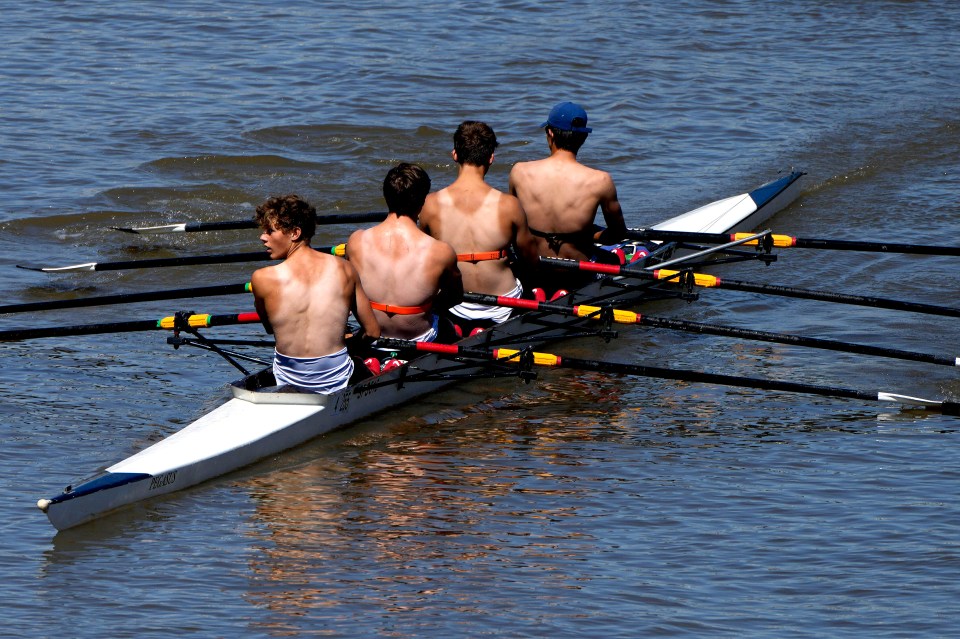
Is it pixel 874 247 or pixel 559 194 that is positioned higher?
pixel 559 194

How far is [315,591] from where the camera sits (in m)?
6.70

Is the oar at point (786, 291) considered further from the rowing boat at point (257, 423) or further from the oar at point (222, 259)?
the oar at point (222, 259)

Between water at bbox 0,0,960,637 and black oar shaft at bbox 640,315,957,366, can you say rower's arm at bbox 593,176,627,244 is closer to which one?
water at bbox 0,0,960,637

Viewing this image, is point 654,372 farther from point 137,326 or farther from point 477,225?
point 137,326

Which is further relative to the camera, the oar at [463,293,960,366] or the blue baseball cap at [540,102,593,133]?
the blue baseball cap at [540,102,593,133]

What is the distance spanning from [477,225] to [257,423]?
237 centimetres

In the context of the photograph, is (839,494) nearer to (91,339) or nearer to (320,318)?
(320,318)

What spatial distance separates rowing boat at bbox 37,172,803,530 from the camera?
7.28 metres

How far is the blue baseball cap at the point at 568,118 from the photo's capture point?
1039cm

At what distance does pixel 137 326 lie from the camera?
927cm

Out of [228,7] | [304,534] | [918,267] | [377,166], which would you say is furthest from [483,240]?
[228,7]

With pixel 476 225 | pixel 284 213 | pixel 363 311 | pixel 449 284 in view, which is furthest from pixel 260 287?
pixel 476 225

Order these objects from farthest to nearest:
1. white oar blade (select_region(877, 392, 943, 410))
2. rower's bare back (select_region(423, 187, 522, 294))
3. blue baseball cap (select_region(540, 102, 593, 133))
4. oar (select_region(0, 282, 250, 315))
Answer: blue baseball cap (select_region(540, 102, 593, 133)), oar (select_region(0, 282, 250, 315)), rower's bare back (select_region(423, 187, 522, 294)), white oar blade (select_region(877, 392, 943, 410))

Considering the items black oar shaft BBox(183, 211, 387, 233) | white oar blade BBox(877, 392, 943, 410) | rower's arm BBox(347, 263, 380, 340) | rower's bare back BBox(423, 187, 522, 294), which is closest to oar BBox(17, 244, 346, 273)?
black oar shaft BBox(183, 211, 387, 233)
